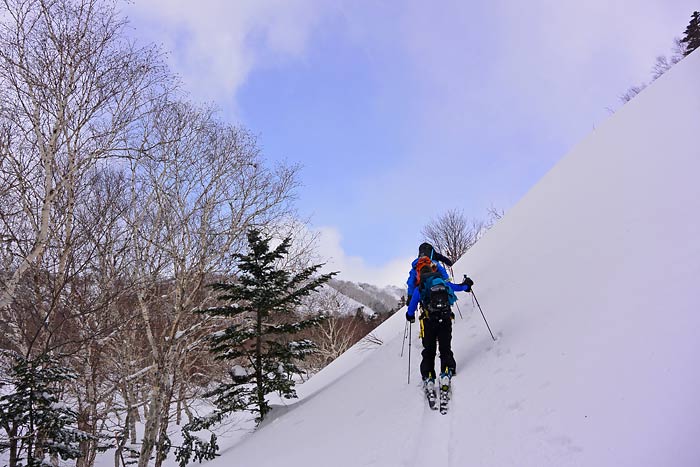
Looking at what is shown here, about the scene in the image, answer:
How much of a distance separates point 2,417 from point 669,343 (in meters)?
7.51

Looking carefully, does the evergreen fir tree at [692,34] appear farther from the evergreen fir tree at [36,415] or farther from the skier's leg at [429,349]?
the evergreen fir tree at [36,415]

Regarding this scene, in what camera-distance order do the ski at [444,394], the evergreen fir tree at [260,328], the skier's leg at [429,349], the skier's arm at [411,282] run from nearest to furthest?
the ski at [444,394]
the skier's leg at [429,349]
the skier's arm at [411,282]
the evergreen fir tree at [260,328]

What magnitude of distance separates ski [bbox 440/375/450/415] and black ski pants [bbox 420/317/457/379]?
0.23m

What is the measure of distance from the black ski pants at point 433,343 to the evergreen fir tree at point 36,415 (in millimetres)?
4924

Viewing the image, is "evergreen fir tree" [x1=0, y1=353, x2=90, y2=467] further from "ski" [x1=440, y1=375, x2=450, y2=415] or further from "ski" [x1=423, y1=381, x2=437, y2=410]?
"ski" [x1=440, y1=375, x2=450, y2=415]

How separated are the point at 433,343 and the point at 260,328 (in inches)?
261

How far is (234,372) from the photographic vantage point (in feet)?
34.4

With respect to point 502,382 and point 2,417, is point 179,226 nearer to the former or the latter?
point 2,417

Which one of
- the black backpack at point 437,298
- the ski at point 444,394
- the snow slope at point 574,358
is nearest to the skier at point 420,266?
the black backpack at point 437,298

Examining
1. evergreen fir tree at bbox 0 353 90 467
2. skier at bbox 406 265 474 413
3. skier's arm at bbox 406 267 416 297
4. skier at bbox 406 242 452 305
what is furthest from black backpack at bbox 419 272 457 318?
evergreen fir tree at bbox 0 353 90 467

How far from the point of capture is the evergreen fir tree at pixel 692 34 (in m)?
26.6

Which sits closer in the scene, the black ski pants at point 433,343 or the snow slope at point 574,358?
the snow slope at point 574,358

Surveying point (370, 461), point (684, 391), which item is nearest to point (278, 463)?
point (370, 461)

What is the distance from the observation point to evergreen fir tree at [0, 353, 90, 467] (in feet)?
14.6
